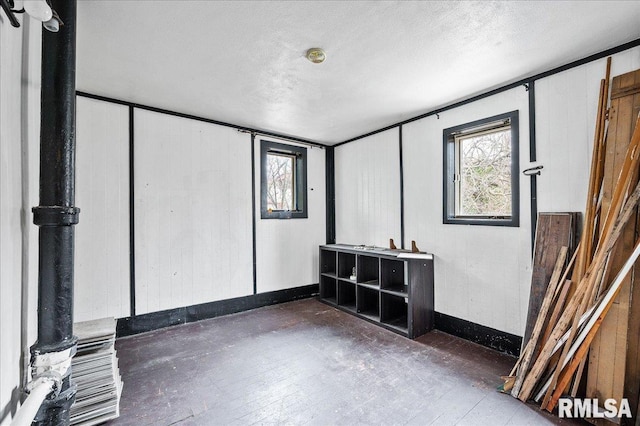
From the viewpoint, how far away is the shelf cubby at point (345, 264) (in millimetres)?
4317

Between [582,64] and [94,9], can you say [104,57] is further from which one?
[582,64]

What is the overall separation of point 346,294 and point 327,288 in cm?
41

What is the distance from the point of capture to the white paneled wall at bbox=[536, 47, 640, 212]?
2.25 m

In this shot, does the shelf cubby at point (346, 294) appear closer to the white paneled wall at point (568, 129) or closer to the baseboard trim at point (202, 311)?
the baseboard trim at point (202, 311)

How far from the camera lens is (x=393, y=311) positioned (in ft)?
12.1

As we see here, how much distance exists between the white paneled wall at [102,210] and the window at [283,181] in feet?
5.76

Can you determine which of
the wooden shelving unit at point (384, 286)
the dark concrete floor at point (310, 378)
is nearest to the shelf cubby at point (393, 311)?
the wooden shelving unit at point (384, 286)

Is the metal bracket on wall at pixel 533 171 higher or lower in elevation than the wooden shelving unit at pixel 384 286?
higher

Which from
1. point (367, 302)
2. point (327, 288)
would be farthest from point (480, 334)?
point (327, 288)

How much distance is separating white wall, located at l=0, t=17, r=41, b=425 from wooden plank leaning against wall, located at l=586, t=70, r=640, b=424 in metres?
3.14

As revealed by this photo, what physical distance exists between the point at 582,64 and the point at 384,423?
315 cm

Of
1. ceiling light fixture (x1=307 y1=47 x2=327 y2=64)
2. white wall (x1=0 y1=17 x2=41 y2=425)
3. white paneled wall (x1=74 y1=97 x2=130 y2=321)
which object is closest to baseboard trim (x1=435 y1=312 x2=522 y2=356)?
ceiling light fixture (x1=307 y1=47 x2=327 y2=64)

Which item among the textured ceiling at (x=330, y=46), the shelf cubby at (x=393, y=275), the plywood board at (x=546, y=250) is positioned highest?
the textured ceiling at (x=330, y=46)

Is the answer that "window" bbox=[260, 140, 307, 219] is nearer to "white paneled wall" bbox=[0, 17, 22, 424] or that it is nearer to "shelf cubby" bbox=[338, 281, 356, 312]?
"shelf cubby" bbox=[338, 281, 356, 312]
